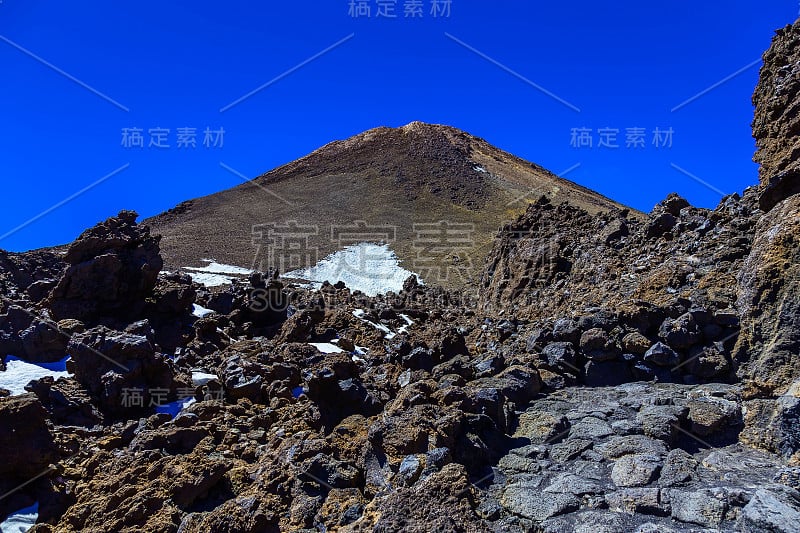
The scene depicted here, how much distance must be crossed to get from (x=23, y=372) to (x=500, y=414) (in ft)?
26.5

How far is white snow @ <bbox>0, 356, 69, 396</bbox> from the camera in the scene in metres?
8.61

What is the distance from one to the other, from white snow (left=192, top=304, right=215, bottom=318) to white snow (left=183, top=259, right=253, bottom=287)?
12.8m

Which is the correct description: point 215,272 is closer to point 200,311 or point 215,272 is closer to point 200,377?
point 200,311

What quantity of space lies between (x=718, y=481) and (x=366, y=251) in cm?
3561

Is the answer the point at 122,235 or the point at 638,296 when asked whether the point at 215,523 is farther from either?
the point at 122,235

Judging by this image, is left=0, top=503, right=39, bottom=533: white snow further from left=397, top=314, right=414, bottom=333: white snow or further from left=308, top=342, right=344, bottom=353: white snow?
left=397, top=314, right=414, bottom=333: white snow

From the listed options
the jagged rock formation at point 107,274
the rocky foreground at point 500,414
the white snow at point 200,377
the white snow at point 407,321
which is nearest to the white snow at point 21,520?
the rocky foreground at point 500,414

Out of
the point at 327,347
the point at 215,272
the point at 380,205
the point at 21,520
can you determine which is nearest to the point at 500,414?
the point at 21,520

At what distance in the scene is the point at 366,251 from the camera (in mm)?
39188

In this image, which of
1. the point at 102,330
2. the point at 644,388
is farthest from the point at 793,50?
the point at 102,330

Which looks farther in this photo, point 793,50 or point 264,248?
point 264,248

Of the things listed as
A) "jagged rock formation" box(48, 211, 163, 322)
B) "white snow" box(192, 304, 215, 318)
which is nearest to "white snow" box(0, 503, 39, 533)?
"jagged rock formation" box(48, 211, 163, 322)

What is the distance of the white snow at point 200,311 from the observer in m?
13.7

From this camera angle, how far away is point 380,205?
167 feet
